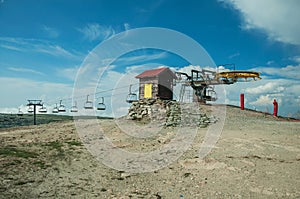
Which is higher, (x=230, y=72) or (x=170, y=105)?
(x=230, y=72)

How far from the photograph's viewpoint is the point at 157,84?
94.8ft

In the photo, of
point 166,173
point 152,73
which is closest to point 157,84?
point 152,73

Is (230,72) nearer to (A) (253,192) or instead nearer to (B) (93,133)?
(B) (93,133)

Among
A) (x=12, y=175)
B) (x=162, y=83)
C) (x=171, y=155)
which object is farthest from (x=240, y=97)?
(x=12, y=175)

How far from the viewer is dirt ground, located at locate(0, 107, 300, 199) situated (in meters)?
9.46

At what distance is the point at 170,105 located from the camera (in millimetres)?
26812

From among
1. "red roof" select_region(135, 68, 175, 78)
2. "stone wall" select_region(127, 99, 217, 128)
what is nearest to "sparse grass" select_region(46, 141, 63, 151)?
"stone wall" select_region(127, 99, 217, 128)

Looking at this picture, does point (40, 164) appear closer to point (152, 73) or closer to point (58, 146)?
point (58, 146)

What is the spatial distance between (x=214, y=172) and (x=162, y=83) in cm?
1882

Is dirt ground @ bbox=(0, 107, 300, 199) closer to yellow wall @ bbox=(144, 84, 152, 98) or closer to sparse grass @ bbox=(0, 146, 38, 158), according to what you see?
sparse grass @ bbox=(0, 146, 38, 158)

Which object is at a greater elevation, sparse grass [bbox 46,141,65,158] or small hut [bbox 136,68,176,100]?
small hut [bbox 136,68,176,100]

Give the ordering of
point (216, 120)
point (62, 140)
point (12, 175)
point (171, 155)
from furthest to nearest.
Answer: point (216, 120) < point (62, 140) < point (171, 155) < point (12, 175)

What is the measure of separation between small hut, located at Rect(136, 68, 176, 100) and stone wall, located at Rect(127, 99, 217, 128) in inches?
81.1

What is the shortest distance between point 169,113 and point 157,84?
493 cm
